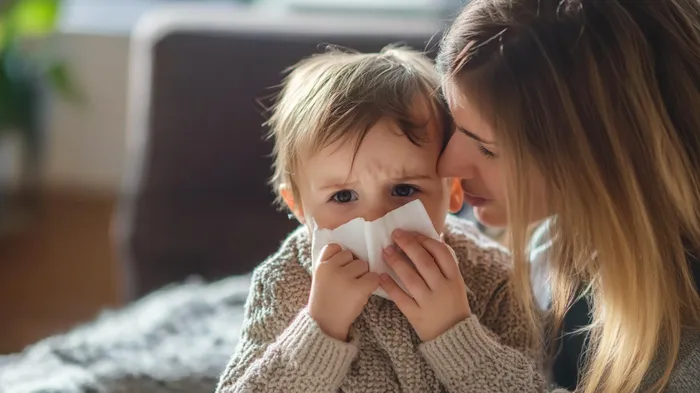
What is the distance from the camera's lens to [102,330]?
4.69 ft

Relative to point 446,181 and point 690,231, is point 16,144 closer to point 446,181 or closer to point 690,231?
point 446,181

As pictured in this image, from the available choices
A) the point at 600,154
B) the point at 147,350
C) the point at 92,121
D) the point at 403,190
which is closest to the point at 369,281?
the point at 403,190

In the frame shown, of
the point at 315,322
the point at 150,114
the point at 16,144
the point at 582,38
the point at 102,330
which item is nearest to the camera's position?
the point at 582,38

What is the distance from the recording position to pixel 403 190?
40.4 inches

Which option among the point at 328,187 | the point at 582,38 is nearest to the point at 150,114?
the point at 328,187

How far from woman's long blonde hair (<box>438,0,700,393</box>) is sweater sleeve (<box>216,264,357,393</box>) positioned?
227 millimetres

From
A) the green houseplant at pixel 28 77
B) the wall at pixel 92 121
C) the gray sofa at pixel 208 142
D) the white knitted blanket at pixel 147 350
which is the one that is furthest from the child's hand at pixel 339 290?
the wall at pixel 92 121

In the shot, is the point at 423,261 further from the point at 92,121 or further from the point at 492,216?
the point at 92,121

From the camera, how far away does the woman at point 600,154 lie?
0.87 meters

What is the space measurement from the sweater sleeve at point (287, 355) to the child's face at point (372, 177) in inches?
4.5

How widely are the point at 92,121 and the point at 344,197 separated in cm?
242

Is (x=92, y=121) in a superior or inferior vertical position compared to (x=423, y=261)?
superior

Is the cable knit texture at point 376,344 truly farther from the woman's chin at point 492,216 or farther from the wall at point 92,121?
the wall at point 92,121

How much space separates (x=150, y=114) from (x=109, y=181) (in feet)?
5.22
